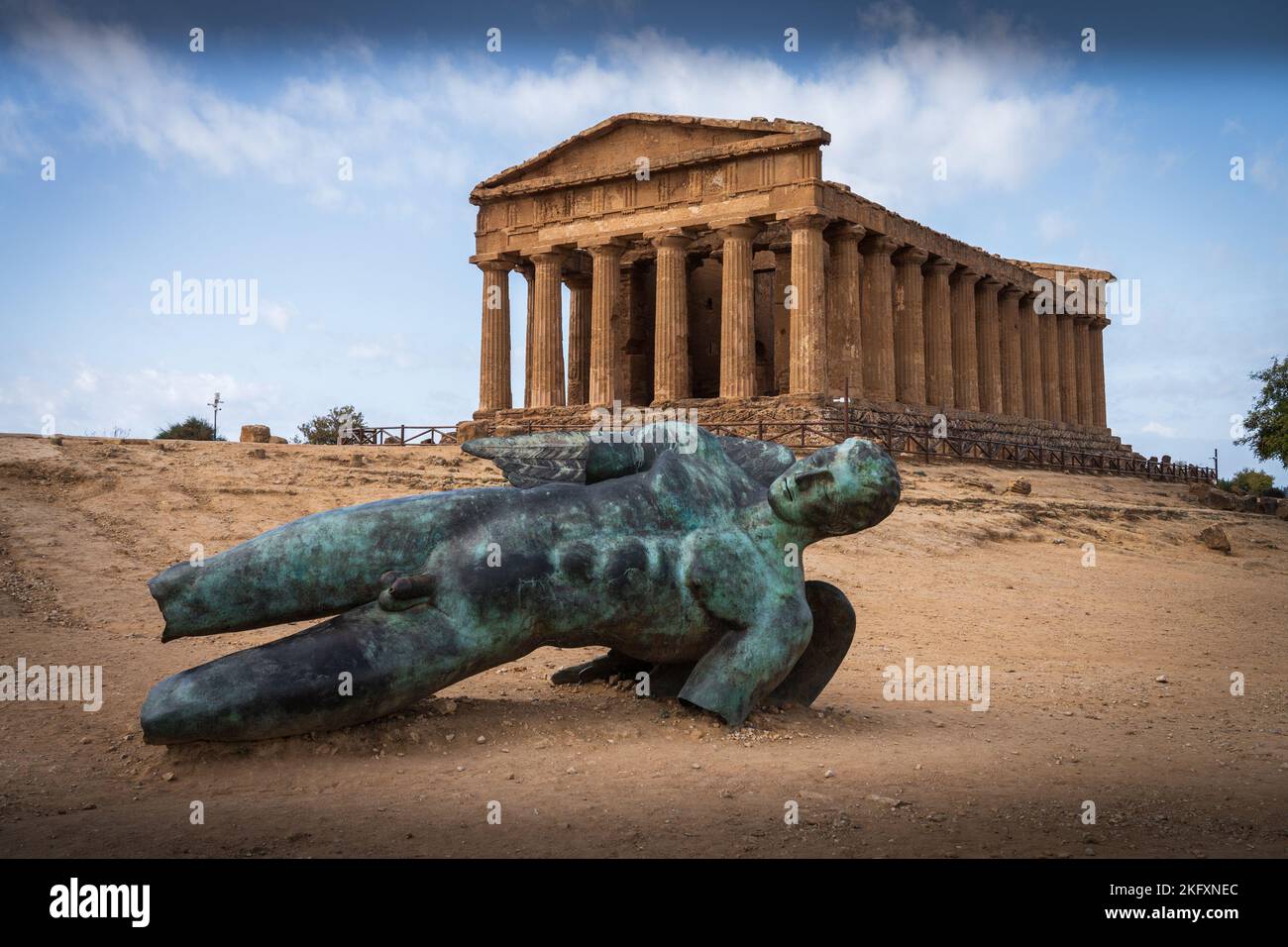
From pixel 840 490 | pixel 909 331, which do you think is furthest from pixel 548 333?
pixel 840 490

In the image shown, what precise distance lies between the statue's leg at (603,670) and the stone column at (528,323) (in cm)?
2780

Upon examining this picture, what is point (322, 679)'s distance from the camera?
4652 millimetres

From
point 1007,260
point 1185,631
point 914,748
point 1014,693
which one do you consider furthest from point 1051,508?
point 1007,260

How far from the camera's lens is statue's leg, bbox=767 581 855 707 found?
20.2 ft

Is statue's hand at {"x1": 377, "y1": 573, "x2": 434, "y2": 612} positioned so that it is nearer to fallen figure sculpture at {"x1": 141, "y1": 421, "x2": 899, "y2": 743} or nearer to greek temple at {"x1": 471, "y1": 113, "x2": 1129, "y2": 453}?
fallen figure sculpture at {"x1": 141, "y1": 421, "x2": 899, "y2": 743}

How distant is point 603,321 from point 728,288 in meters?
4.11

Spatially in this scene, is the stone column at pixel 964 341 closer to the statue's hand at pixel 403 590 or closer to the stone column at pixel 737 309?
the stone column at pixel 737 309

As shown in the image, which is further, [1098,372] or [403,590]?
[1098,372]

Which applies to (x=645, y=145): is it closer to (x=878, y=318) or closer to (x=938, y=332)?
(x=878, y=318)

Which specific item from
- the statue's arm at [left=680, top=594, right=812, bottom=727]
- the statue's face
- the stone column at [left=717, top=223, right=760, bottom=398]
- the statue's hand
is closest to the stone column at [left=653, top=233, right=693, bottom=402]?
the stone column at [left=717, top=223, right=760, bottom=398]

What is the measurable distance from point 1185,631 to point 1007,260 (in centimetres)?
3193

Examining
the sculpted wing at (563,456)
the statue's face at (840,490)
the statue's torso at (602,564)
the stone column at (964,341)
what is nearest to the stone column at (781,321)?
the stone column at (964,341)

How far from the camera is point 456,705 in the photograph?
5703 mm

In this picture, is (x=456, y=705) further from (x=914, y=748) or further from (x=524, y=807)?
(x=914, y=748)
